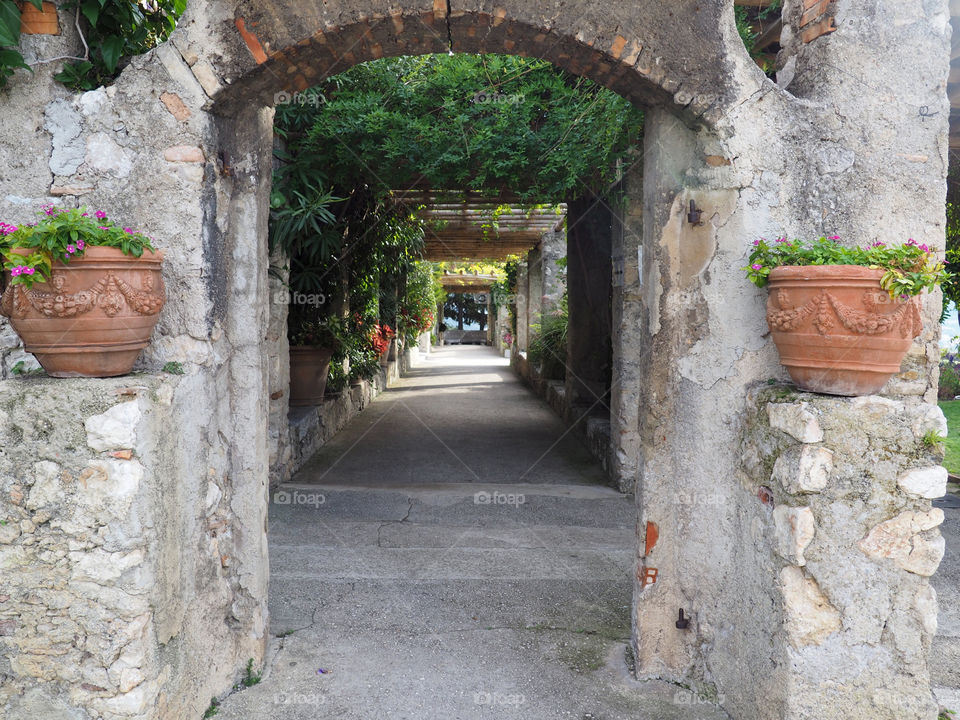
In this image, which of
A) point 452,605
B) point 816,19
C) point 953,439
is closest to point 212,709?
point 452,605

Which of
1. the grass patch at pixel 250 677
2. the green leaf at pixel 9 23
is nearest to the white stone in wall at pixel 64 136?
the green leaf at pixel 9 23

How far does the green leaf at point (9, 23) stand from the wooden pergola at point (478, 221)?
406 centimetres

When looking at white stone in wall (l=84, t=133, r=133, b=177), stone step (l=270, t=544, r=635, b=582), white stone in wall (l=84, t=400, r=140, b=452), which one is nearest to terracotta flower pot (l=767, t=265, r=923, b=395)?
stone step (l=270, t=544, r=635, b=582)

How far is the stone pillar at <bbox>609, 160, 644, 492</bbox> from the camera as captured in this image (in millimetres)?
4957

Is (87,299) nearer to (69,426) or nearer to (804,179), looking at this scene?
(69,426)

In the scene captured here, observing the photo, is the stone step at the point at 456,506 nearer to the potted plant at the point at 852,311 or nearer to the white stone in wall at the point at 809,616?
the white stone in wall at the point at 809,616

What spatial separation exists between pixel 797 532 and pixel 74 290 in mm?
2269

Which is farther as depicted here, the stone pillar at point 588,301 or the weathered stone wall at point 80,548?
the stone pillar at point 588,301

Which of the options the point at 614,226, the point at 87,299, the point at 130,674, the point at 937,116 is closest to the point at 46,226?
the point at 87,299

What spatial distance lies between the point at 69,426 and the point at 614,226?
448 centimetres

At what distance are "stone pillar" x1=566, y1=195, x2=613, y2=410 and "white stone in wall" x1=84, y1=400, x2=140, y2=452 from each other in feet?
19.3

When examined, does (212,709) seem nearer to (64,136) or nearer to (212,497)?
(212,497)

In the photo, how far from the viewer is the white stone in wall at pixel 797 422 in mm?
2016

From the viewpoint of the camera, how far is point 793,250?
7.19ft
